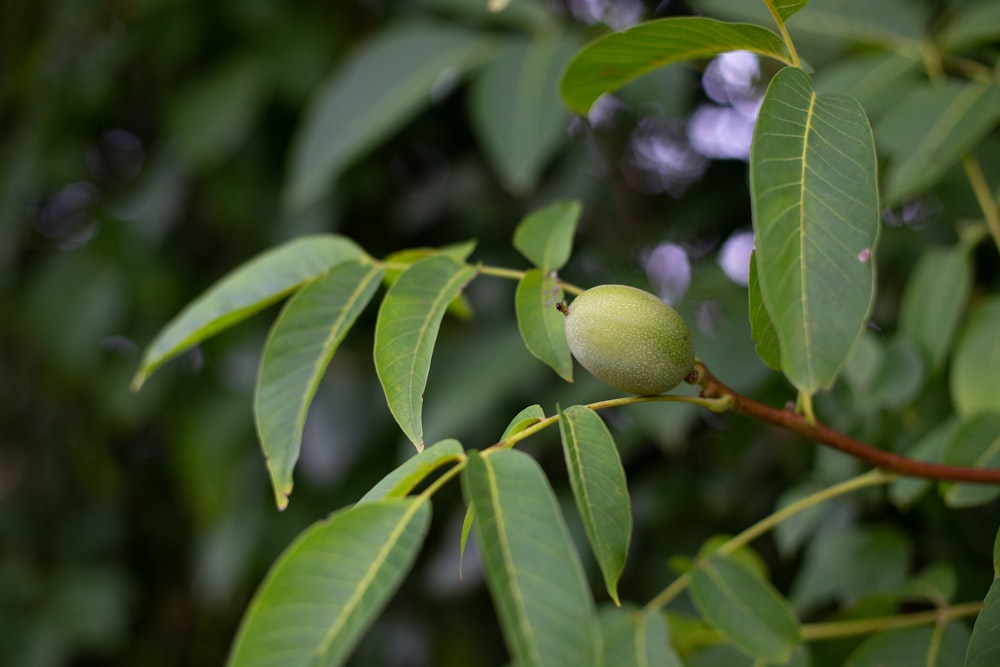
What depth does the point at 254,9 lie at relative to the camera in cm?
119

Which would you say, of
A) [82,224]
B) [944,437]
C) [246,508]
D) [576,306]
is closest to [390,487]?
[576,306]

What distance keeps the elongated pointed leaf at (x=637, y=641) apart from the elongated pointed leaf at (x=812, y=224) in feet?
0.68

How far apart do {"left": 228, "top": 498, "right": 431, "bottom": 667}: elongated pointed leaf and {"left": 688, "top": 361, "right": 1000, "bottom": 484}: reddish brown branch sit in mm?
138

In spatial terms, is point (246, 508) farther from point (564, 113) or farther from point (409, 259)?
point (409, 259)

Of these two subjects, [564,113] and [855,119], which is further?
[564,113]

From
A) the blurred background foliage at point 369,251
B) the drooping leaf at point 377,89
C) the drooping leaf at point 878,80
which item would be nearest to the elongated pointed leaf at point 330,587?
the blurred background foliage at point 369,251

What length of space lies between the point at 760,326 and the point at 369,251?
93 centimetres

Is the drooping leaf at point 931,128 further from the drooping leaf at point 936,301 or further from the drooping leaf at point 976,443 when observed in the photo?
the drooping leaf at point 976,443

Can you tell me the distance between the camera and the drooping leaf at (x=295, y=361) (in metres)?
0.40

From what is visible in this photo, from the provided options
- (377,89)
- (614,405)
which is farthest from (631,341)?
(377,89)

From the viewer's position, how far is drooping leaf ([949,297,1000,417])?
0.53m

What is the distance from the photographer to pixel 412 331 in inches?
15.1

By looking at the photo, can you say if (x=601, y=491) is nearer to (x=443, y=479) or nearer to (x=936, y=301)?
(x=443, y=479)

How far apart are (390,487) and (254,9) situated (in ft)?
3.41
